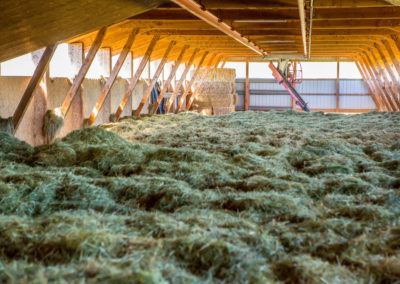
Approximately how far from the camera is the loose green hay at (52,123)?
761cm

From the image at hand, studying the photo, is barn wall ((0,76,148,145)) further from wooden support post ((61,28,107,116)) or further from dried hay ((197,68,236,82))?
dried hay ((197,68,236,82))

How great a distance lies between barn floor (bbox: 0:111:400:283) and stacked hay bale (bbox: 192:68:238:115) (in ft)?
41.8

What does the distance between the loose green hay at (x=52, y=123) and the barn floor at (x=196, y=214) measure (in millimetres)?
1501

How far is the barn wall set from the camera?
6922 mm

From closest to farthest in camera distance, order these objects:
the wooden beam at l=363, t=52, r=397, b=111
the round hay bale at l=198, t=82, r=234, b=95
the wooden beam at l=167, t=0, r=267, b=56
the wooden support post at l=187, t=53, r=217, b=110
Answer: the wooden beam at l=167, t=0, r=267, b=56, the wooden beam at l=363, t=52, r=397, b=111, the wooden support post at l=187, t=53, r=217, b=110, the round hay bale at l=198, t=82, r=234, b=95

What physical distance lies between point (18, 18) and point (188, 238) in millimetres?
3783

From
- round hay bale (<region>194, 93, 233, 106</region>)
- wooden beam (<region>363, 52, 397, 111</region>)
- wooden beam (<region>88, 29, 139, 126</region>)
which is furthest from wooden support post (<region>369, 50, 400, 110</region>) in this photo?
wooden beam (<region>88, 29, 139, 126</region>)

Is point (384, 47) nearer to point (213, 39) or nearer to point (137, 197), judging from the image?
point (213, 39)

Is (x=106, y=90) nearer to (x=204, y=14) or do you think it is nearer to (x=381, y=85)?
(x=204, y=14)

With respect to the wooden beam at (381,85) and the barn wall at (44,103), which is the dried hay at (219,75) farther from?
the barn wall at (44,103)

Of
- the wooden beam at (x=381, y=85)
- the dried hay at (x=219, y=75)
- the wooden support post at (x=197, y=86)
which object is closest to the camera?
the wooden beam at (x=381, y=85)

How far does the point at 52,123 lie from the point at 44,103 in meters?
0.33

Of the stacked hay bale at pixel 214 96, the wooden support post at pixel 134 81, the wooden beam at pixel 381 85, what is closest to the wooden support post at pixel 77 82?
the wooden support post at pixel 134 81

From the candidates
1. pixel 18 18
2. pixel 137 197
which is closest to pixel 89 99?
pixel 18 18
